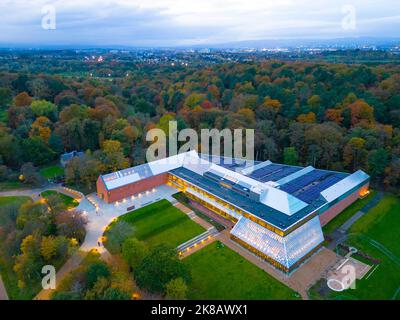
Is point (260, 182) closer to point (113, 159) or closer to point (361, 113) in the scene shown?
point (113, 159)

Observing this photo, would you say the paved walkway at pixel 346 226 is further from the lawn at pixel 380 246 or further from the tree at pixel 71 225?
the tree at pixel 71 225

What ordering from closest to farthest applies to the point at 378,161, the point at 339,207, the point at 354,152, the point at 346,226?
1. the point at 346,226
2. the point at 339,207
3. the point at 378,161
4. the point at 354,152

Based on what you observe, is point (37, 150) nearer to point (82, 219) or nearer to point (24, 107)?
point (24, 107)

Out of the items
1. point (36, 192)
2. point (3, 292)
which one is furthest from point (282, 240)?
point (36, 192)

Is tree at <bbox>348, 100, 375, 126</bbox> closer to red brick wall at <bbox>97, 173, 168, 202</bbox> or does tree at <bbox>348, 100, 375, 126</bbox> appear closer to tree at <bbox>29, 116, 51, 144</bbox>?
red brick wall at <bbox>97, 173, 168, 202</bbox>

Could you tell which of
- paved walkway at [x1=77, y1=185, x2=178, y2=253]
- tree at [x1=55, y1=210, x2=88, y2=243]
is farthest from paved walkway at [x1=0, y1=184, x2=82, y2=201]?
tree at [x1=55, y1=210, x2=88, y2=243]

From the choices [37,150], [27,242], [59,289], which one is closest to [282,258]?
[59,289]
